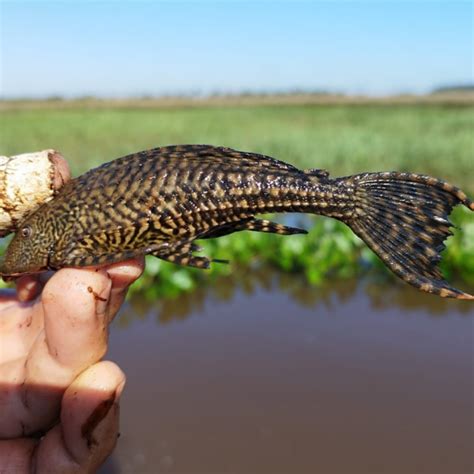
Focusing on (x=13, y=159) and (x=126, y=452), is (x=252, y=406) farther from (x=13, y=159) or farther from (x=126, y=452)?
(x=13, y=159)

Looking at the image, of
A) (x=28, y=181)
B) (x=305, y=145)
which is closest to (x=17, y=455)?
(x=28, y=181)

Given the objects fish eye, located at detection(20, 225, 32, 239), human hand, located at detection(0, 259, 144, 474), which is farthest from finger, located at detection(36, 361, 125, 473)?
fish eye, located at detection(20, 225, 32, 239)

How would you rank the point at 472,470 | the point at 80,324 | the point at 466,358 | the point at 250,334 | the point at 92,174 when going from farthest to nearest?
the point at 250,334 → the point at 466,358 → the point at 472,470 → the point at 92,174 → the point at 80,324

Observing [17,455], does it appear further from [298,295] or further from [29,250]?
[298,295]

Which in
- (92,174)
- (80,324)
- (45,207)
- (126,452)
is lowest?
(126,452)

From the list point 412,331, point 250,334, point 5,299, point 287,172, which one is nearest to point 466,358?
point 412,331

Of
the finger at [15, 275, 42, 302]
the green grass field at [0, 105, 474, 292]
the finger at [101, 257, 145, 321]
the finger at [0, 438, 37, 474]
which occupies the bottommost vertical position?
the green grass field at [0, 105, 474, 292]

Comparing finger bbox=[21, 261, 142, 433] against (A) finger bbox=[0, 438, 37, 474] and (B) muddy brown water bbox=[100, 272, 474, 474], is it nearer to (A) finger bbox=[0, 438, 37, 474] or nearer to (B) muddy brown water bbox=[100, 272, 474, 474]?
(A) finger bbox=[0, 438, 37, 474]

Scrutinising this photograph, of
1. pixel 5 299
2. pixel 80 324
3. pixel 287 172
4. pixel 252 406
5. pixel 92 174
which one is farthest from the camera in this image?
pixel 252 406
